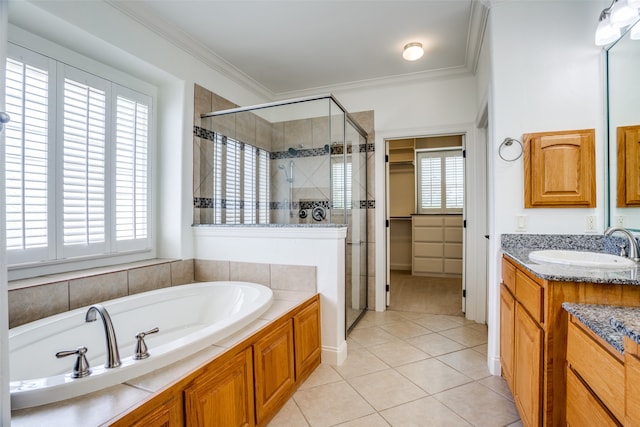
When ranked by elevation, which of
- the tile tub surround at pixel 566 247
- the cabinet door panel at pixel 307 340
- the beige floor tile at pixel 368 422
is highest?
the tile tub surround at pixel 566 247

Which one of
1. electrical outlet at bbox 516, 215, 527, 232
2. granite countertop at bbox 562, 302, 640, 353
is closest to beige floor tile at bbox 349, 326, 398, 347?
electrical outlet at bbox 516, 215, 527, 232

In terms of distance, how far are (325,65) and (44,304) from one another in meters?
2.93

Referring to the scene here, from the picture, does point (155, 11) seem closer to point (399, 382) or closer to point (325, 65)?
A: point (325, 65)

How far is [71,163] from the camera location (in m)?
1.98

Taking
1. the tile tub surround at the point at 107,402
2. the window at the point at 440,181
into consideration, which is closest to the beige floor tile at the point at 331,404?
the tile tub surround at the point at 107,402

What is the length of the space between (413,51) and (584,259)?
2051 millimetres

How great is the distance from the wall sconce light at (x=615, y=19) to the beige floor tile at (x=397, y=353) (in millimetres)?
2359

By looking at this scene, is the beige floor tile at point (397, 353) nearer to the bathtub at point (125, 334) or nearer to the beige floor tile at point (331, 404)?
the beige floor tile at point (331, 404)

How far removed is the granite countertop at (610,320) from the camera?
2.65 ft

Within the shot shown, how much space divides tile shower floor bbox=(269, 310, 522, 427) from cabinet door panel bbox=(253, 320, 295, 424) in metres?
0.12

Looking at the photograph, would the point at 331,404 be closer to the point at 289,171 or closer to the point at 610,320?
the point at 610,320

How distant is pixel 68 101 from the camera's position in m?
1.97

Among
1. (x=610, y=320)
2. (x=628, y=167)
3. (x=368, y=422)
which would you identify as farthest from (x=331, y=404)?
(x=628, y=167)

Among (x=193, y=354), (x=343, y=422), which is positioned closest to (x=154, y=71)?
(x=193, y=354)
